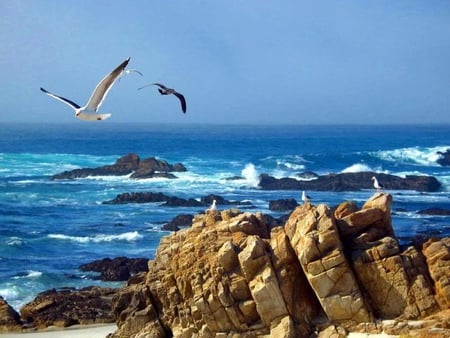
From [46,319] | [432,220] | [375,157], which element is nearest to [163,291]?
[46,319]

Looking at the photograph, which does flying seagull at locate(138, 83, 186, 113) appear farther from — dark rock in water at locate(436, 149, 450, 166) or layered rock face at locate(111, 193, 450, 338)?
dark rock in water at locate(436, 149, 450, 166)

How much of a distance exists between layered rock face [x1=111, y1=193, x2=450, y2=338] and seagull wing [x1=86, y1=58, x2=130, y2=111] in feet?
20.7

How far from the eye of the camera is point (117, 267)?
3372 centimetres

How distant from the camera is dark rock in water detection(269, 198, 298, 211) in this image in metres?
53.5

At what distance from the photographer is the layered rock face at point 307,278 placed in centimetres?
1830

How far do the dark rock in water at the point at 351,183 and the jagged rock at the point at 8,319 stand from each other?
136 ft

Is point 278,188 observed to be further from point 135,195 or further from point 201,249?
point 201,249

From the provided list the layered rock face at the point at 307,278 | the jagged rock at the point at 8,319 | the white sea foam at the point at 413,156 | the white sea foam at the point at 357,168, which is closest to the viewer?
the layered rock face at the point at 307,278

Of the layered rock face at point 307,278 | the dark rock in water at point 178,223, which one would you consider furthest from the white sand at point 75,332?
the dark rock in water at point 178,223

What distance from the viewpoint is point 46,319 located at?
2555 cm

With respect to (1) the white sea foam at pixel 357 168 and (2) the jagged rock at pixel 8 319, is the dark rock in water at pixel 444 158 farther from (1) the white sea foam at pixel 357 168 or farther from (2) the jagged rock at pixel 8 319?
(2) the jagged rock at pixel 8 319

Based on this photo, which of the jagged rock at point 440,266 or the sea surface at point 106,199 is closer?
the jagged rock at point 440,266

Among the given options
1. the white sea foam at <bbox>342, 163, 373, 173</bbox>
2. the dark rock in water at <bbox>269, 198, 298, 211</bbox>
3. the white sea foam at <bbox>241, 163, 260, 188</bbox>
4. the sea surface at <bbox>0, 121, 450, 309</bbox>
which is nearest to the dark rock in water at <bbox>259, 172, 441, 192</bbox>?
the sea surface at <bbox>0, 121, 450, 309</bbox>

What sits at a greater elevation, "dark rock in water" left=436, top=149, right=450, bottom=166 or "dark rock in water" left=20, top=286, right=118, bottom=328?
"dark rock in water" left=20, top=286, right=118, bottom=328
